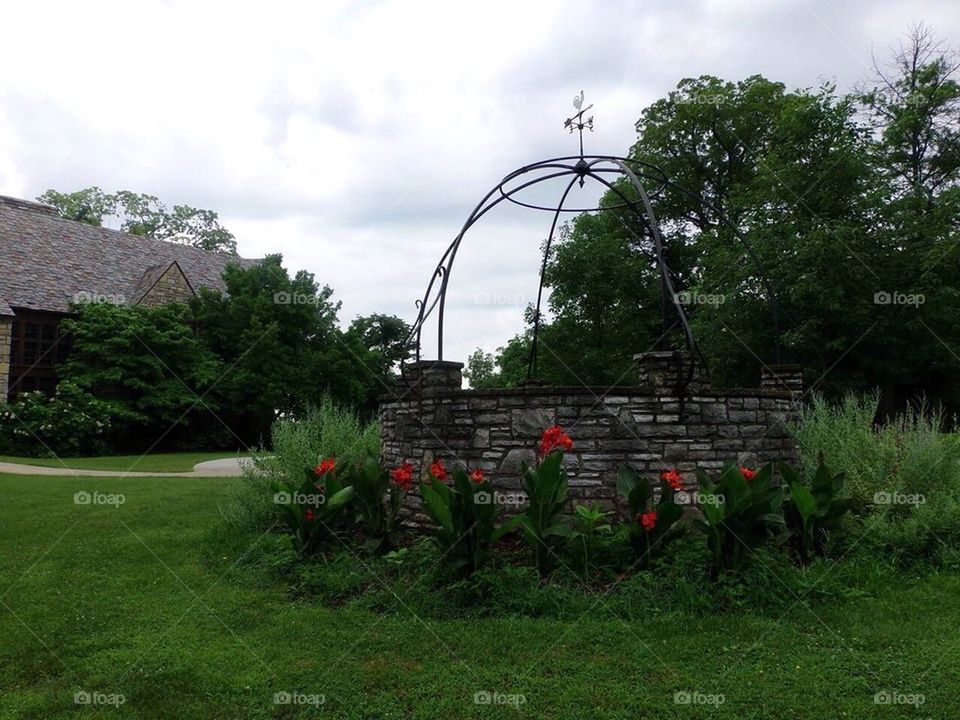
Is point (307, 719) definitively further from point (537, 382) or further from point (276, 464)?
point (537, 382)

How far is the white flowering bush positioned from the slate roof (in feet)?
9.91

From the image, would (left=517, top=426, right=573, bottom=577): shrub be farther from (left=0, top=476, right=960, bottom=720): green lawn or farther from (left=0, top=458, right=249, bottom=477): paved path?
(left=0, top=458, right=249, bottom=477): paved path

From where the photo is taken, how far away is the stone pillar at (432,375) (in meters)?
7.00

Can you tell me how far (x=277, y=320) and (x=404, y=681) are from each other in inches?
785

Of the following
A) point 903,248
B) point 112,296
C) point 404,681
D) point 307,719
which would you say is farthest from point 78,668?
point 112,296

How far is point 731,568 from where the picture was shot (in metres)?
5.19

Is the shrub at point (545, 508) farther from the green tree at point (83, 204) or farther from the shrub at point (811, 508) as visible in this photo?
the green tree at point (83, 204)

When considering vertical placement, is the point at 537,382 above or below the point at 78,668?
above

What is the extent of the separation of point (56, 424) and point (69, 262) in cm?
762

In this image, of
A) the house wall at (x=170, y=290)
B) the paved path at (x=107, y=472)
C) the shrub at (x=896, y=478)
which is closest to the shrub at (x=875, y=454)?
the shrub at (x=896, y=478)

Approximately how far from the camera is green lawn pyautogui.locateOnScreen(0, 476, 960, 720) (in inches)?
152

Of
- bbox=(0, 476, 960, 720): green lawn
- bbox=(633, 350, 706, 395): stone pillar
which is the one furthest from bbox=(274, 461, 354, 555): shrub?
bbox=(633, 350, 706, 395): stone pillar

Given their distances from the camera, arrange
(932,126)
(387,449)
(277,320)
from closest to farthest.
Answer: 1. (387,449)
2. (932,126)
3. (277,320)

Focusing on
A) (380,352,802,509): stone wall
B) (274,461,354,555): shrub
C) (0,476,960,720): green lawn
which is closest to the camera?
(0,476,960,720): green lawn
